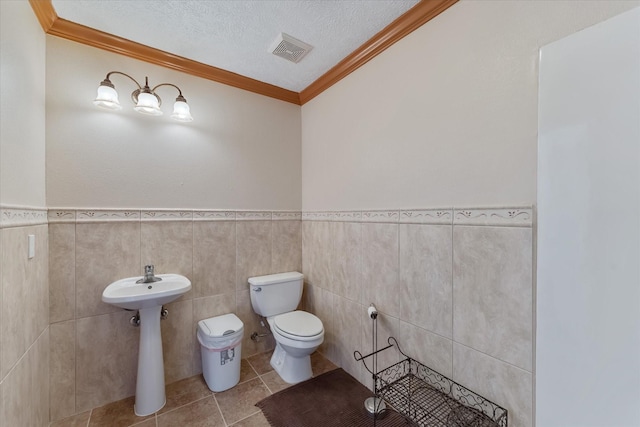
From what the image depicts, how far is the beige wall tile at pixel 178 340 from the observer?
1945 mm

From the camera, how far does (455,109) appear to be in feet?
4.44

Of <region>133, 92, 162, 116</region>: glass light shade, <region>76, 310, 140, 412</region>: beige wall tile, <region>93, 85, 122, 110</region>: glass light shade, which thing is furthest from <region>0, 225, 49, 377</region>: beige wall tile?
<region>133, 92, 162, 116</region>: glass light shade

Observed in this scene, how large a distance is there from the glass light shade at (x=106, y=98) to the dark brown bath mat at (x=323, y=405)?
2.12 m

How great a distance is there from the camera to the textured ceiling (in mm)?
1479

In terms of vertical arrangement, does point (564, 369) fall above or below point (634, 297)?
below

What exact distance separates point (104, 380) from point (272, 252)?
1.41m

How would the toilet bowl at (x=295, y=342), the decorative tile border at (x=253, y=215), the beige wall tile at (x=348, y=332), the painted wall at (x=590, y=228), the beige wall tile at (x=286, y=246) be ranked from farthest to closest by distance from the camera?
the beige wall tile at (x=286, y=246)
the decorative tile border at (x=253, y=215)
the beige wall tile at (x=348, y=332)
the toilet bowl at (x=295, y=342)
the painted wall at (x=590, y=228)

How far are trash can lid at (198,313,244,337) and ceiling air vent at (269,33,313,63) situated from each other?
1998mm

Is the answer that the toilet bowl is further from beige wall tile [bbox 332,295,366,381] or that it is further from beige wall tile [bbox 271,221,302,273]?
beige wall tile [bbox 271,221,302,273]

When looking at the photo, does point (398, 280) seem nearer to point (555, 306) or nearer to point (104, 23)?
point (555, 306)

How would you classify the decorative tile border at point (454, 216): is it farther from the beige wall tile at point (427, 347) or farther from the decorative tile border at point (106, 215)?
the decorative tile border at point (106, 215)

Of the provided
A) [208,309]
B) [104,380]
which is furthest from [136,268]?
[104,380]

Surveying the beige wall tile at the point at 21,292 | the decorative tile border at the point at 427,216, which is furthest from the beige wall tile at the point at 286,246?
the beige wall tile at the point at 21,292

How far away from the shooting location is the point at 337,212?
216 centimetres
